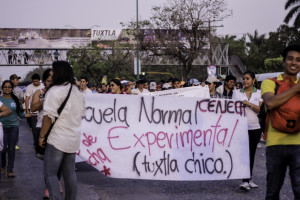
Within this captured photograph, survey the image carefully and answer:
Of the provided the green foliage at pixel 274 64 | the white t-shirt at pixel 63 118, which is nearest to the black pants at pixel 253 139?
the white t-shirt at pixel 63 118

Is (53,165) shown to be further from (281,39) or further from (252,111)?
(281,39)

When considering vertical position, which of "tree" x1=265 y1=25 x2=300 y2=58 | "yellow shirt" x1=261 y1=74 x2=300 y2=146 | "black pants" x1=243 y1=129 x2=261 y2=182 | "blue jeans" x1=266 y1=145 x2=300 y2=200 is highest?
"tree" x1=265 y1=25 x2=300 y2=58

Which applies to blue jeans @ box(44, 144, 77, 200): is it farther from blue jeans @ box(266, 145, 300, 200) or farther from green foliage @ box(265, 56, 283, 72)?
green foliage @ box(265, 56, 283, 72)

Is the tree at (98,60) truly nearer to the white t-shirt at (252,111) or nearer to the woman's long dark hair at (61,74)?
the white t-shirt at (252,111)

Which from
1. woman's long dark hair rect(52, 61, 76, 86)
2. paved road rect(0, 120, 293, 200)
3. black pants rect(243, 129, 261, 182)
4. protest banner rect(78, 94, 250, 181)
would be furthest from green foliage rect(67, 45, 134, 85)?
woman's long dark hair rect(52, 61, 76, 86)

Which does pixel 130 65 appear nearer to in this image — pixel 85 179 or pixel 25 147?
pixel 25 147

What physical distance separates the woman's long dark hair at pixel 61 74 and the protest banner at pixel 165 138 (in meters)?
1.99

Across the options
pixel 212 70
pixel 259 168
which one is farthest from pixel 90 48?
pixel 259 168

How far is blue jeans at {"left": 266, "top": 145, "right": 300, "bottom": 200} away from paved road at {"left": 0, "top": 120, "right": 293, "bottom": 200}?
79.0 inches

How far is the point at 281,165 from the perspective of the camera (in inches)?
158

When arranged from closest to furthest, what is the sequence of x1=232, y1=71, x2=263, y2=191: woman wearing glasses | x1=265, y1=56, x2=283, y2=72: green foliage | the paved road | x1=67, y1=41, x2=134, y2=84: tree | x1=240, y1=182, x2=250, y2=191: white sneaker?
the paved road
x1=240, y1=182, x2=250, y2=191: white sneaker
x1=232, y1=71, x2=263, y2=191: woman wearing glasses
x1=67, y1=41, x2=134, y2=84: tree
x1=265, y1=56, x2=283, y2=72: green foliage

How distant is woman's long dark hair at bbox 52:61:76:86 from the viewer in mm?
4688

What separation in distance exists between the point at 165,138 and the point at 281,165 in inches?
109

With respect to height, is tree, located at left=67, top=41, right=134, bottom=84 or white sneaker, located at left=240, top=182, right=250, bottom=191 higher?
tree, located at left=67, top=41, right=134, bottom=84
